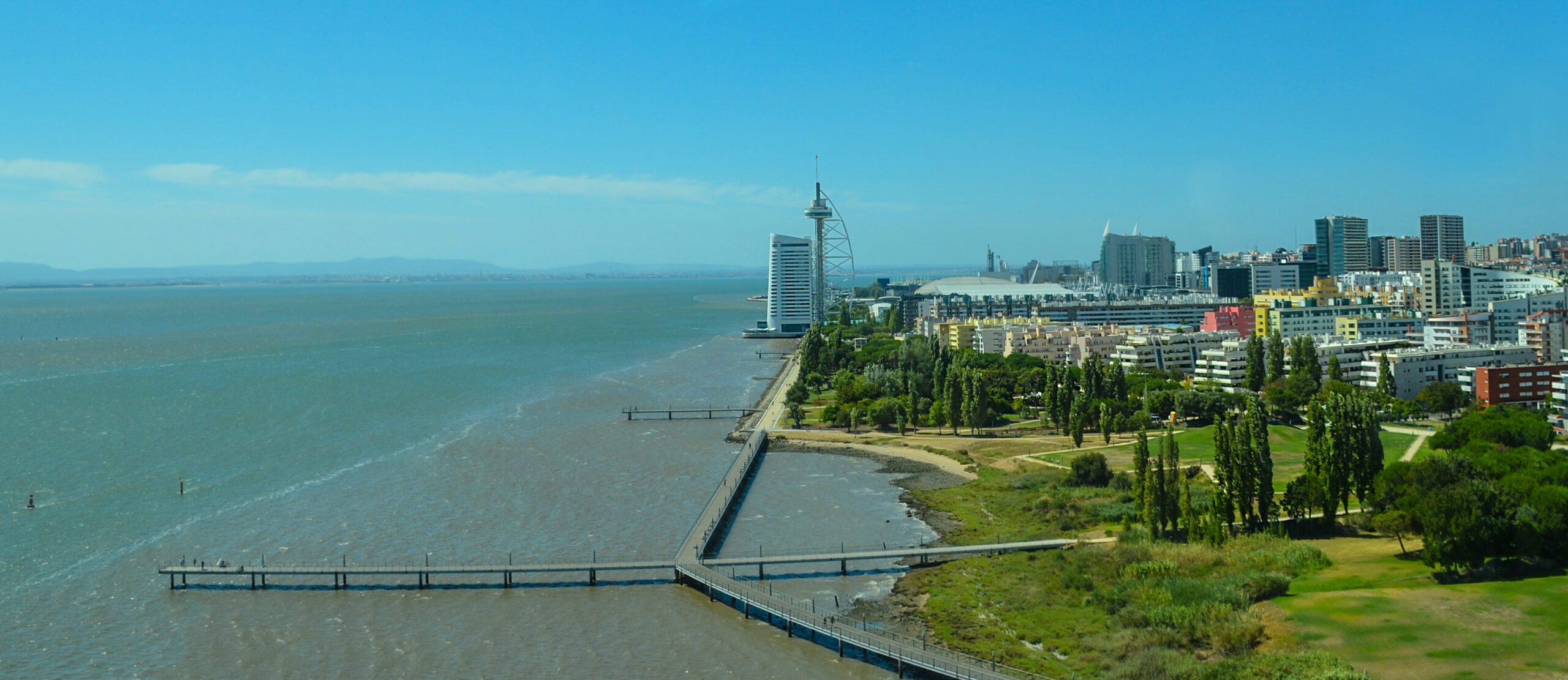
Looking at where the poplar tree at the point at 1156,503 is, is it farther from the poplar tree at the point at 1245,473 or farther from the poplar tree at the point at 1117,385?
the poplar tree at the point at 1117,385

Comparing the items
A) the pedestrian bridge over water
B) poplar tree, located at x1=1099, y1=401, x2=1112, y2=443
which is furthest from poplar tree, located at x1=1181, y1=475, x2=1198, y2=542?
poplar tree, located at x1=1099, y1=401, x2=1112, y2=443

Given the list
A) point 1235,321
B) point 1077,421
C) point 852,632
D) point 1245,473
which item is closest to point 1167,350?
point 1235,321

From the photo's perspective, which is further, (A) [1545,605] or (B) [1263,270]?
(B) [1263,270]

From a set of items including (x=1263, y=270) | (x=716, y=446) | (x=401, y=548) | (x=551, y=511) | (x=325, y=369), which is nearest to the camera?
(x=401, y=548)

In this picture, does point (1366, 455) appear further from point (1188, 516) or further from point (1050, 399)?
point (1050, 399)

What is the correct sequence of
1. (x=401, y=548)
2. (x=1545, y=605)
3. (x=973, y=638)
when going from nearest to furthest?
(x=1545, y=605), (x=973, y=638), (x=401, y=548)

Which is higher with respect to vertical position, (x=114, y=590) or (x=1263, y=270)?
(x=1263, y=270)

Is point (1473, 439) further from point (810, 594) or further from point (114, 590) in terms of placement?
point (114, 590)

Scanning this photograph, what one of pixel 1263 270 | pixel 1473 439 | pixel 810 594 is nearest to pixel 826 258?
pixel 1263 270
